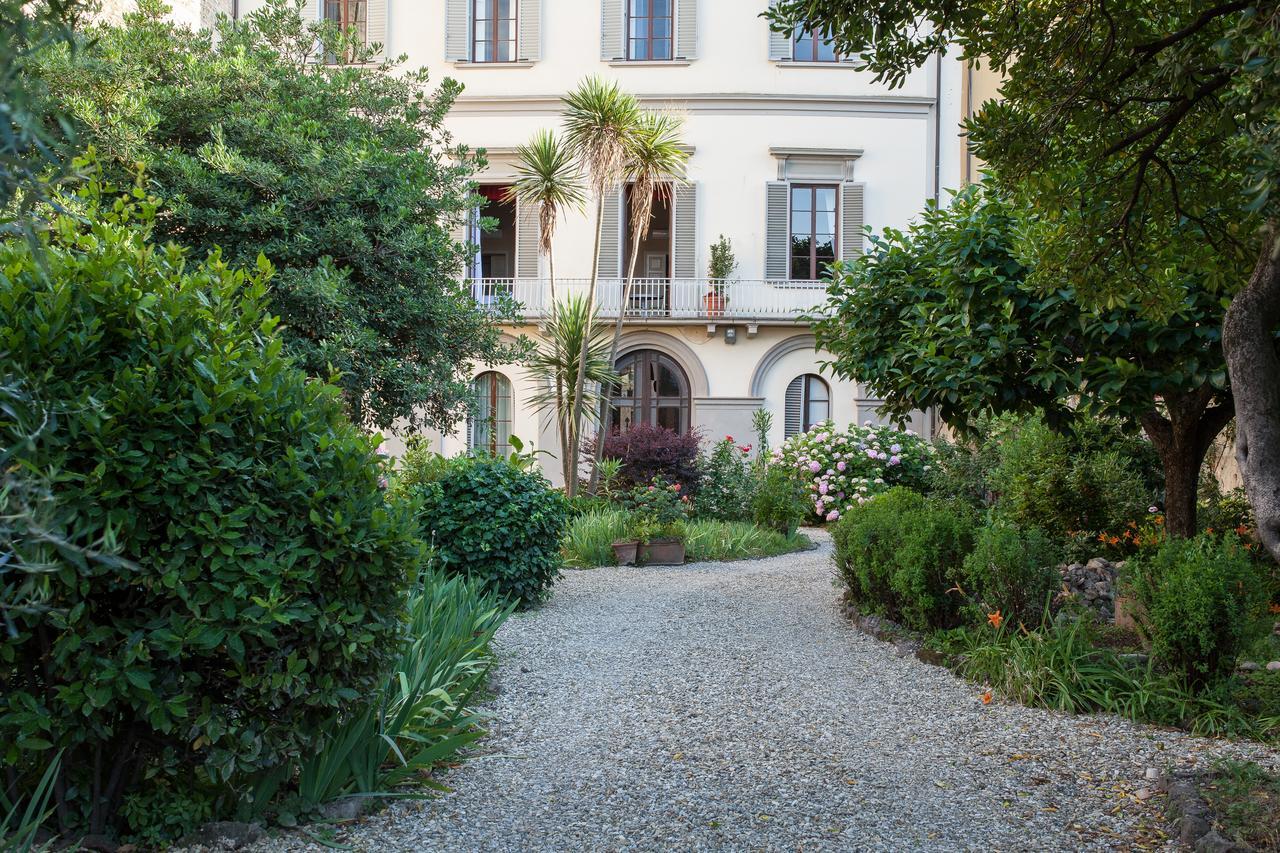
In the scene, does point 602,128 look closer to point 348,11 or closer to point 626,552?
point 626,552

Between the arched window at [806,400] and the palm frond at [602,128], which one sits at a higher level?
the palm frond at [602,128]

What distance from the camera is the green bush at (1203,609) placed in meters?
4.11

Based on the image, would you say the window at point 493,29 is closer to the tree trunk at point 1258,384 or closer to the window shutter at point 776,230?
the window shutter at point 776,230

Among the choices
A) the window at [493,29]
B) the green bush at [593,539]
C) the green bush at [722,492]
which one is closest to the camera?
the green bush at [593,539]

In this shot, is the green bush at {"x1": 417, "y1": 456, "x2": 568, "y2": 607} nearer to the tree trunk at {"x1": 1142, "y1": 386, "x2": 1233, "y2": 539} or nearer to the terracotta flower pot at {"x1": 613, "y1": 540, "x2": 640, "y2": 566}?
the terracotta flower pot at {"x1": 613, "y1": 540, "x2": 640, "y2": 566}

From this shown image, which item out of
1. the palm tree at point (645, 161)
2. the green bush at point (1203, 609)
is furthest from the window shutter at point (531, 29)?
the green bush at point (1203, 609)

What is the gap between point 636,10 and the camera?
1814 centimetres

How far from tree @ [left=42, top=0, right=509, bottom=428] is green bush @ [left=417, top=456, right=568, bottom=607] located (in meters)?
0.92

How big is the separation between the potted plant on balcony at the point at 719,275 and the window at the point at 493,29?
5295mm

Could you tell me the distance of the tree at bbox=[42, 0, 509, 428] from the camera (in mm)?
6746

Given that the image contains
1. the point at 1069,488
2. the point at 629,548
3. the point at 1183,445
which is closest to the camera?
the point at 1183,445

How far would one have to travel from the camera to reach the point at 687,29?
18.0 meters

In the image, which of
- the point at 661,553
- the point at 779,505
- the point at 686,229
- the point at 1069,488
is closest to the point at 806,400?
the point at 686,229

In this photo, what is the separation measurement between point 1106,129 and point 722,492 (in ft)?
31.8
